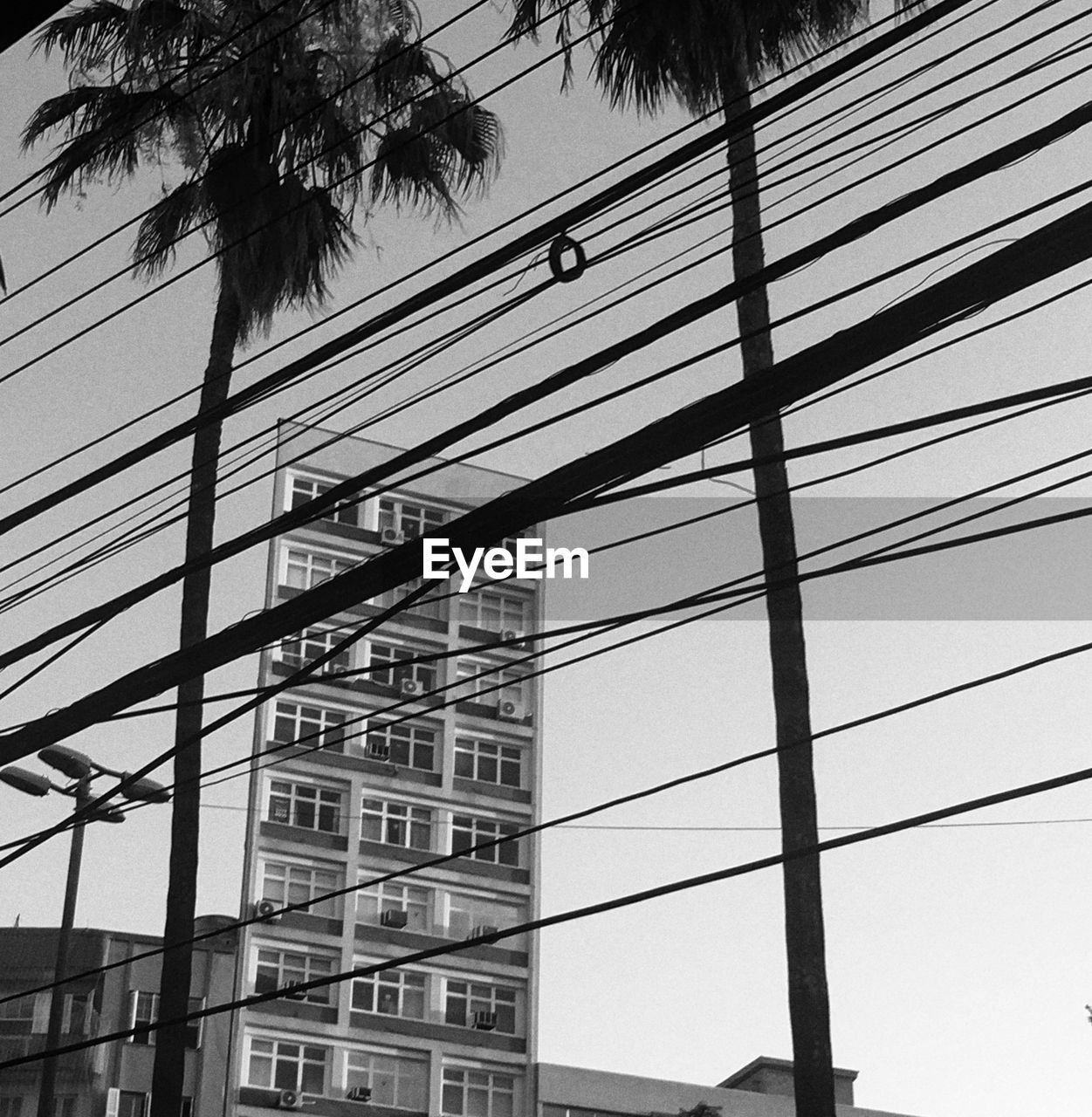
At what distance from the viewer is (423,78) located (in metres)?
17.3

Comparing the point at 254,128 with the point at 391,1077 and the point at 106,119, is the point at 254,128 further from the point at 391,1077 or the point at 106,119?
the point at 391,1077

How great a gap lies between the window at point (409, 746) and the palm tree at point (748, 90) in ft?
123

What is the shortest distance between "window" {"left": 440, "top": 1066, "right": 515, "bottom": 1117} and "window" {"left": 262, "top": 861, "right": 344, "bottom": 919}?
211 inches

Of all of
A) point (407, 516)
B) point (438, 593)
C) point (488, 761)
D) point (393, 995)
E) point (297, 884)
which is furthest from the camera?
point (407, 516)

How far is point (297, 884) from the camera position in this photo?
4797 centimetres

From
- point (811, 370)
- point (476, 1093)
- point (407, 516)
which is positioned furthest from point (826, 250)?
point (407, 516)

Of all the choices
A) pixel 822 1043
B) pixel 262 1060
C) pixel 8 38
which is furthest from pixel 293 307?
pixel 262 1060

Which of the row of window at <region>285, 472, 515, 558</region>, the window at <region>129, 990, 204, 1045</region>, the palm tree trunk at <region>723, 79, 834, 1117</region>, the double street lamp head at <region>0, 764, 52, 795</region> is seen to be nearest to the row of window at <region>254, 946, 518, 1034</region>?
the window at <region>129, 990, 204, 1045</region>

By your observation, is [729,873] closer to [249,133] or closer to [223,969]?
[249,133]

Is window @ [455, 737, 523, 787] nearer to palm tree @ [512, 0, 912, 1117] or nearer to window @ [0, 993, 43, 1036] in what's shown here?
window @ [0, 993, 43, 1036]

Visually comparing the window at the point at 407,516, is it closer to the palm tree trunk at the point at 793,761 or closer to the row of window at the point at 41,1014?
the row of window at the point at 41,1014

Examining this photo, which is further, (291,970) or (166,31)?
(291,970)

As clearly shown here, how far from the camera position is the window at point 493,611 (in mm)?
54031

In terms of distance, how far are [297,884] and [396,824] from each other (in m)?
3.82
